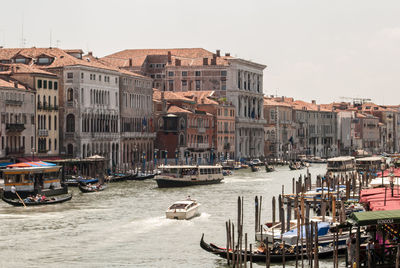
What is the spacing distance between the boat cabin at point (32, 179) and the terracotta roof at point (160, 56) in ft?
122

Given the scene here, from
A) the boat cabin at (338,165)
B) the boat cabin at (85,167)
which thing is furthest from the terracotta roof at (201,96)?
the boat cabin at (85,167)

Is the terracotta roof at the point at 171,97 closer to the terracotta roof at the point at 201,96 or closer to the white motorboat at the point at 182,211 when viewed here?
the terracotta roof at the point at 201,96

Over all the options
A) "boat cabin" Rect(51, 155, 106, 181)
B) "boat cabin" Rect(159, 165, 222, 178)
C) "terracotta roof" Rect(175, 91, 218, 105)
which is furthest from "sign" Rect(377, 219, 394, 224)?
"terracotta roof" Rect(175, 91, 218, 105)

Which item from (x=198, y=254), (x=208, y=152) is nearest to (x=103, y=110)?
(x=208, y=152)

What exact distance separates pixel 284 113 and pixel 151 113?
28.9m

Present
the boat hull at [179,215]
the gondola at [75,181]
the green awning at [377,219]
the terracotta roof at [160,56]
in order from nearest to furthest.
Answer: the green awning at [377,219] → the boat hull at [179,215] → the gondola at [75,181] → the terracotta roof at [160,56]

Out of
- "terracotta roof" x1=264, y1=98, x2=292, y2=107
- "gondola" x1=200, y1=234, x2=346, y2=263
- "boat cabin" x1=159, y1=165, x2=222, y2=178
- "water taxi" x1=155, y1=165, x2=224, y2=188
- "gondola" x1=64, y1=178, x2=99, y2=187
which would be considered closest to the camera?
"gondola" x1=200, y1=234, x2=346, y2=263

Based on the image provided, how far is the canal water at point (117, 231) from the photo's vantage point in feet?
77.3

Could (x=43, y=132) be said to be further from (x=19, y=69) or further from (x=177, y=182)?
(x=177, y=182)

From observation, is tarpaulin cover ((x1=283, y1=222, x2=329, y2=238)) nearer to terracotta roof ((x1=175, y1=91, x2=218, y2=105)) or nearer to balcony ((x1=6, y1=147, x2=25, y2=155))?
balcony ((x1=6, y1=147, x2=25, y2=155))

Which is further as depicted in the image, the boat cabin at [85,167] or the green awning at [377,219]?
the boat cabin at [85,167]

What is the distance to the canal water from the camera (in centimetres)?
2356

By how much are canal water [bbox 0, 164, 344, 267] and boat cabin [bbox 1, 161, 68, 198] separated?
3.48 feet

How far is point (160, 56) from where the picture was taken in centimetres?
7900
